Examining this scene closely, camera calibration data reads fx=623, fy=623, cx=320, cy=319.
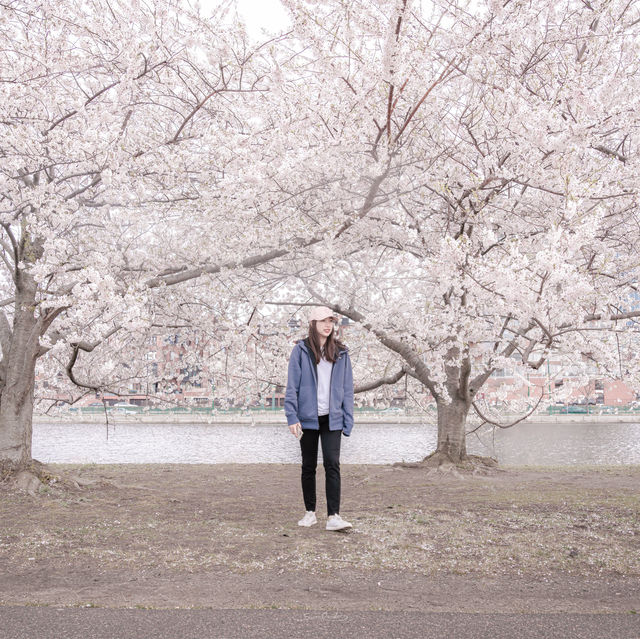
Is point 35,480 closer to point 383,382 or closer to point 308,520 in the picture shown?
point 308,520

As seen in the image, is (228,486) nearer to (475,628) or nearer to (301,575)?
(301,575)

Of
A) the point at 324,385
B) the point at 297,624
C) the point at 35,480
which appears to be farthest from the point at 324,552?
the point at 35,480

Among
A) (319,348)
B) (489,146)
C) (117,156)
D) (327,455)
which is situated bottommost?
(327,455)

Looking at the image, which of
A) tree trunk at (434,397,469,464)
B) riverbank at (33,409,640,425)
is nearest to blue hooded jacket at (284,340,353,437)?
tree trunk at (434,397,469,464)

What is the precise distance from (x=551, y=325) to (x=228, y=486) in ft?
20.3

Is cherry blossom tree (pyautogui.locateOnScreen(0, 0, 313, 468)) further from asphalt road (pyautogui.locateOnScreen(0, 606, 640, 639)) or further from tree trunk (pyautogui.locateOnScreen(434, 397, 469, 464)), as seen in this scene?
tree trunk (pyautogui.locateOnScreen(434, 397, 469, 464))

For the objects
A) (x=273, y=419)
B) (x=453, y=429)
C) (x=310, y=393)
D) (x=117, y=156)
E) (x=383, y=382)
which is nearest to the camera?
(x=310, y=393)

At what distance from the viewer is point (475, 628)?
130 inches

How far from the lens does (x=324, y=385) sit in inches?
222

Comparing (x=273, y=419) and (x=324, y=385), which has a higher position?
(x=324, y=385)

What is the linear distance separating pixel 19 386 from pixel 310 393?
5.44 meters

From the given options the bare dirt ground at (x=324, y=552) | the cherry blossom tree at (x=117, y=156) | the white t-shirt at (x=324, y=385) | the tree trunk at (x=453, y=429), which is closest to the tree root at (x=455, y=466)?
the tree trunk at (x=453, y=429)

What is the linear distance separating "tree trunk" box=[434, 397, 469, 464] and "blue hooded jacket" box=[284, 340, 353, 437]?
24.6 feet

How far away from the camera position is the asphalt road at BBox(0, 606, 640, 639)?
319 centimetres
